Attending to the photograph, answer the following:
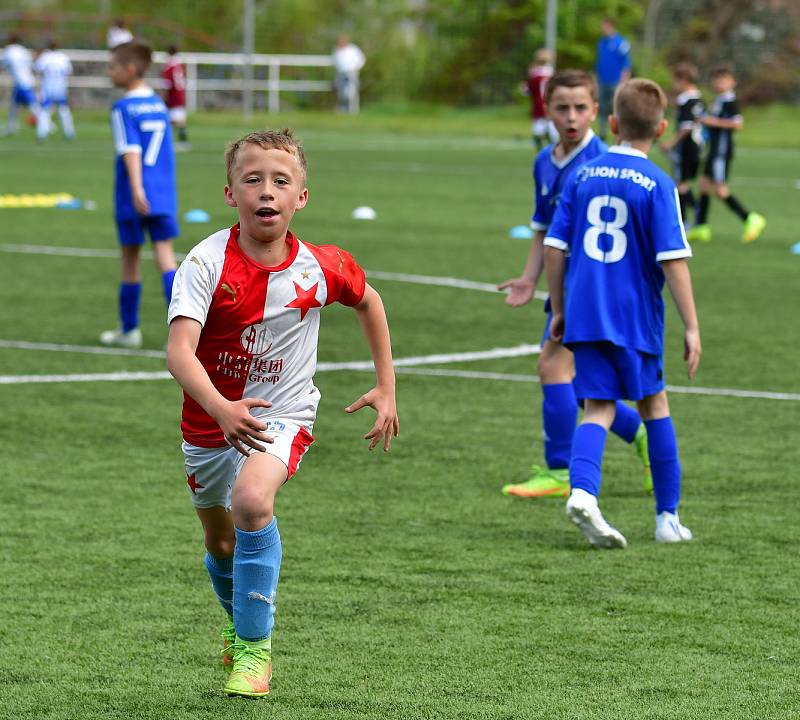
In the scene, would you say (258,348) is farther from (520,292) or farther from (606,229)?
(520,292)

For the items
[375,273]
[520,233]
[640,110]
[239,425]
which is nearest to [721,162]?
[520,233]

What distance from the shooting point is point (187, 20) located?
155 ft

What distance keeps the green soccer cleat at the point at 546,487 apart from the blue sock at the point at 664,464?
0.75 metres

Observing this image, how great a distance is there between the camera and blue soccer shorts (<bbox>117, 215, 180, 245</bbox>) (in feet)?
33.9

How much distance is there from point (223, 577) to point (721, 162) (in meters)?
14.3

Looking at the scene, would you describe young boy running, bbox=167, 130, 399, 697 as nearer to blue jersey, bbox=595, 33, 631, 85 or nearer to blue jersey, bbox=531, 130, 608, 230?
blue jersey, bbox=531, 130, 608, 230

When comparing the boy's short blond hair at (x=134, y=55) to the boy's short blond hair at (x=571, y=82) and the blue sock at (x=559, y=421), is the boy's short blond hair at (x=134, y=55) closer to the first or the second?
the boy's short blond hair at (x=571, y=82)

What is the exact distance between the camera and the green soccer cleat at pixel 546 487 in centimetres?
693

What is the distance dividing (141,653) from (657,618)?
1.60m

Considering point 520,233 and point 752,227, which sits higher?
point 752,227

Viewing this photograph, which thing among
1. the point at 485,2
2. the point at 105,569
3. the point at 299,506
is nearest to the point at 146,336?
the point at 299,506

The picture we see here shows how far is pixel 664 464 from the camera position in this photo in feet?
20.4

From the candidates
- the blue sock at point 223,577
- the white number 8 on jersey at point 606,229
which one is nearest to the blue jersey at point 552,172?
the white number 8 on jersey at point 606,229

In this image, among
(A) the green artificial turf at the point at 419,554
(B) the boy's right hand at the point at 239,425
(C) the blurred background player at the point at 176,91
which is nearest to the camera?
(B) the boy's right hand at the point at 239,425
